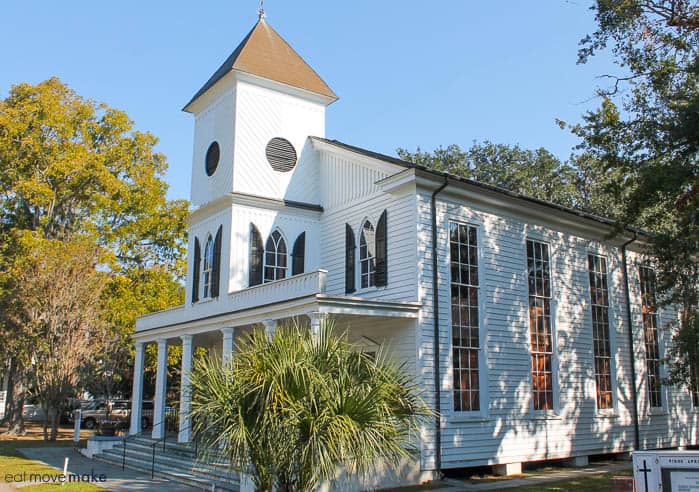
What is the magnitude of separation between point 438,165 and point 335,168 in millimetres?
28706

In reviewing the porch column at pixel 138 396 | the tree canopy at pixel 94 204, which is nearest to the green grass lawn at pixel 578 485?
the porch column at pixel 138 396

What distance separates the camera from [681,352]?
17.3m

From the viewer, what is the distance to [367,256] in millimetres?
18875

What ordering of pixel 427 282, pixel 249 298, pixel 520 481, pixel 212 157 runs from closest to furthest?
pixel 520 481 < pixel 427 282 < pixel 249 298 < pixel 212 157

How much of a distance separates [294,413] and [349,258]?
1024 cm

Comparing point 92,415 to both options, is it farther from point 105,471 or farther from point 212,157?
point 212,157

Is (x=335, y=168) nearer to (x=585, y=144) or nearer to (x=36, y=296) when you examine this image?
(x=585, y=144)

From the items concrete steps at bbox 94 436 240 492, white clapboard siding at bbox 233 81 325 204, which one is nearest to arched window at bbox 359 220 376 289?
white clapboard siding at bbox 233 81 325 204

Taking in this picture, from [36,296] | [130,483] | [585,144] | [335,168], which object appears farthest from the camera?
[36,296]

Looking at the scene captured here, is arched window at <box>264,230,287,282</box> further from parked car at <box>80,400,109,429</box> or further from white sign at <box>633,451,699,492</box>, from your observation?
parked car at <box>80,400,109,429</box>

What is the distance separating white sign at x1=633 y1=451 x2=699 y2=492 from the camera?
7355mm

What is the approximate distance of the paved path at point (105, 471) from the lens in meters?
15.4

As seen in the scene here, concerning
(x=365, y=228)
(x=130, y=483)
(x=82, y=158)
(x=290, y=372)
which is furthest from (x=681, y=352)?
(x=82, y=158)

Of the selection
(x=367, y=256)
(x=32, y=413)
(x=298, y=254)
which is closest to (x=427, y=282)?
(x=367, y=256)
